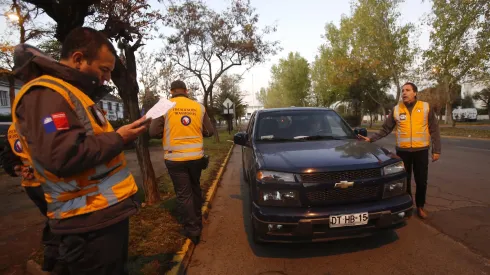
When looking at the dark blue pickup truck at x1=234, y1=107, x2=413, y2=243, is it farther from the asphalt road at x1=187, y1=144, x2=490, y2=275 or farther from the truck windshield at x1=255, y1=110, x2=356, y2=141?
the truck windshield at x1=255, y1=110, x2=356, y2=141

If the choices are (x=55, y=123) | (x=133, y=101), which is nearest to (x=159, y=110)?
(x=55, y=123)

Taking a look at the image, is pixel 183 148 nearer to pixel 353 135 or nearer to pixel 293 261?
pixel 293 261

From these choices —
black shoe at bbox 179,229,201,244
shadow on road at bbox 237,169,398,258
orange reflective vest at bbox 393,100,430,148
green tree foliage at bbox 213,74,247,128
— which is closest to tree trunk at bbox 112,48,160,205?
black shoe at bbox 179,229,201,244

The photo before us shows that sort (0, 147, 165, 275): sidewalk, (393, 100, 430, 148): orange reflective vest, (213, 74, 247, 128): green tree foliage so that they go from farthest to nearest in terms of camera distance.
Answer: (213, 74, 247, 128): green tree foliage
(393, 100, 430, 148): orange reflective vest
(0, 147, 165, 275): sidewalk

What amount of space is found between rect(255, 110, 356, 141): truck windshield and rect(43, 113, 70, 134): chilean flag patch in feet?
10.5

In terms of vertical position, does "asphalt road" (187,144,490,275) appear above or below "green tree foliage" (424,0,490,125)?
below

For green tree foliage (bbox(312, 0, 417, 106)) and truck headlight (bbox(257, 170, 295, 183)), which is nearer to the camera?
truck headlight (bbox(257, 170, 295, 183))

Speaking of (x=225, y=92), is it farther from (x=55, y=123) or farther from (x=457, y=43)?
(x=55, y=123)

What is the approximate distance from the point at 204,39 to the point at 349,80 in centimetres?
1872

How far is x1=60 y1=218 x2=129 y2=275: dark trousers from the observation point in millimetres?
1572

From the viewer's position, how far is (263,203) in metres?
3.16

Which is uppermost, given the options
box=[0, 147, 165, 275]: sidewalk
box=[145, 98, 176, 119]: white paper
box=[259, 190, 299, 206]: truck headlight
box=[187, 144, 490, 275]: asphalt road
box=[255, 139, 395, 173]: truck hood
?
box=[145, 98, 176, 119]: white paper

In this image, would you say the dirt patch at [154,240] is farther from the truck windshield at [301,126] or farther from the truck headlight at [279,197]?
the truck windshield at [301,126]

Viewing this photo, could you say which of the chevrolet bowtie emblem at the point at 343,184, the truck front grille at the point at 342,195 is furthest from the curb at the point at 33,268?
the chevrolet bowtie emblem at the point at 343,184
